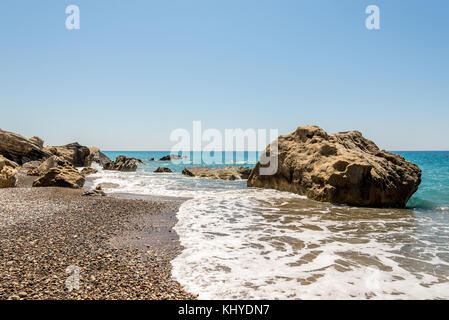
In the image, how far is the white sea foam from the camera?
5141 millimetres

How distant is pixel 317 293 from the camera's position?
4.97 metres

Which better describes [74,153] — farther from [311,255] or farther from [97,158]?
[311,255]

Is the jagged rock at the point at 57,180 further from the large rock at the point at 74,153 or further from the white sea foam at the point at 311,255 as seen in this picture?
the large rock at the point at 74,153

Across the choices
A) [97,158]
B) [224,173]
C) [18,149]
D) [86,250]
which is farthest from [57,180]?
[97,158]

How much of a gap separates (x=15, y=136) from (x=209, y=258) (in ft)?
96.9

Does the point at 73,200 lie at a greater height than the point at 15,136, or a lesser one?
lesser

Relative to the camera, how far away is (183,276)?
18.2 feet

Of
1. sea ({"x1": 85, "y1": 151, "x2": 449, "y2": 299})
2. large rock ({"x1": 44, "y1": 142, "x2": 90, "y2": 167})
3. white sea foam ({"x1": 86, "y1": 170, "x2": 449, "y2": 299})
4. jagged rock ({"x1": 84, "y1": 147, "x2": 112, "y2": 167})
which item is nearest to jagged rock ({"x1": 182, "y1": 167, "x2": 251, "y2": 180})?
large rock ({"x1": 44, "y1": 142, "x2": 90, "y2": 167})

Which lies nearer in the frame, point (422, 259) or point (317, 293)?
point (317, 293)
